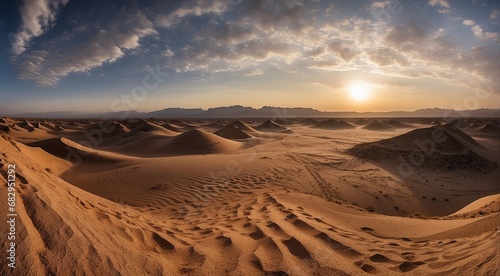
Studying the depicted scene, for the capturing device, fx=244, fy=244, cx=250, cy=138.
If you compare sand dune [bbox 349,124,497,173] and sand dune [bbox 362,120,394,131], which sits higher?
sand dune [bbox 362,120,394,131]

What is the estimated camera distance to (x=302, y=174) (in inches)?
476

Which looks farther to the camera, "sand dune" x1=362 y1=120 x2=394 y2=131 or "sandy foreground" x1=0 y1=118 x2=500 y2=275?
"sand dune" x1=362 y1=120 x2=394 y2=131

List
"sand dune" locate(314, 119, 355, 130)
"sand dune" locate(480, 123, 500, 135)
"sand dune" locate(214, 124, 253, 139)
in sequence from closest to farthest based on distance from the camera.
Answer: "sand dune" locate(214, 124, 253, 139)
"sand dune" locate(480, 123, 500, 135)
"sand dune" locate(314, 119, 355, 130)

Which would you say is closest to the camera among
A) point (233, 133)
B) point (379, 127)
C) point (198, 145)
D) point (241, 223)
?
point (241, 223)

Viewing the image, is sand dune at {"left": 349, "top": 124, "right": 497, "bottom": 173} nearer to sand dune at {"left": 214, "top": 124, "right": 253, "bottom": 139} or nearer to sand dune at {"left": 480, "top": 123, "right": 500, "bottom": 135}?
sand dune at {"left": 214, "top": 124, "right": 253, "bottom": 139}

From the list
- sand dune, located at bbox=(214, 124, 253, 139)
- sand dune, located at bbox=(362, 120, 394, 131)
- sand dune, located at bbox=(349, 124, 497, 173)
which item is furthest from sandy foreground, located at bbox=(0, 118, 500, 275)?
sand dune, located at bbox=(362, 120, 394, 131)

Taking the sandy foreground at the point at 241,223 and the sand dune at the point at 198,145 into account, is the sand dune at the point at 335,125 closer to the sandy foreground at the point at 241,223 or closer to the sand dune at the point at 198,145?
the sand dune at the point at 198,145

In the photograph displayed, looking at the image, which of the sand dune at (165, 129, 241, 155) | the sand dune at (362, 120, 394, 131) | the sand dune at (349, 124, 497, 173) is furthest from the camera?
the sand dune at (362, 120, 394, 131)

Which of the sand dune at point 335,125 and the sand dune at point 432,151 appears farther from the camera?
the sand dune at point 335,125

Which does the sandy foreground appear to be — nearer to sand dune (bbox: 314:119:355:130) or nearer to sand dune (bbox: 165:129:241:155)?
sand dune (bbox: 165:129:241:155)

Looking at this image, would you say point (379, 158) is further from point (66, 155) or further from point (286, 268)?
point (66, 155)

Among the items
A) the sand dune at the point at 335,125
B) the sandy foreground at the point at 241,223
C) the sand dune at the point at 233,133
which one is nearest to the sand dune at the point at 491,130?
the sand dune at the point at 335,125

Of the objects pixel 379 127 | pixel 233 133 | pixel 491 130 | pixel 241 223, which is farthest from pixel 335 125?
pixel 241 223

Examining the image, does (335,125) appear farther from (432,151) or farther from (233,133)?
(432,151)
